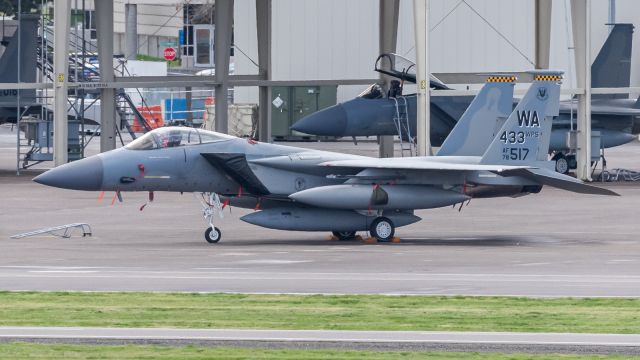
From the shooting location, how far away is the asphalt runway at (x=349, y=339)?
34.5 feet

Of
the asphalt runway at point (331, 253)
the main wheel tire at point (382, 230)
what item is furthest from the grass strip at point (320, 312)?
the main wheel tire at point (382, 230)

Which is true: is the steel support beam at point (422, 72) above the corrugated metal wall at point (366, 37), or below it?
below

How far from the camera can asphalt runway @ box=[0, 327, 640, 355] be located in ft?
34.5

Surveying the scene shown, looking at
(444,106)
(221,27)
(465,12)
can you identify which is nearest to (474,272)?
(444,106)

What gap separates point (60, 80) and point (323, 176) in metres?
14.2

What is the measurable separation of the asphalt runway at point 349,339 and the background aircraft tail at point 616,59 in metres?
30.4

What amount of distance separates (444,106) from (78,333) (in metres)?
26.1

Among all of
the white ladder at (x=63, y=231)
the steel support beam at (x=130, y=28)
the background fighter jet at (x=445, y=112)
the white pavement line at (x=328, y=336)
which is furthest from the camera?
the steel support beam at (x=130, y=28)

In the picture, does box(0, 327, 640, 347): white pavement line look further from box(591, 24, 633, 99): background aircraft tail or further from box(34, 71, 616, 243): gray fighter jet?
box(591, 24, 633, 99): background aircraft tail

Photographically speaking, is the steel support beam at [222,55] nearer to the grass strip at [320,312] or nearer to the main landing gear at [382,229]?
the main landing gear at [382,229]

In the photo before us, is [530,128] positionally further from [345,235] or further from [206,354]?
[206,354]

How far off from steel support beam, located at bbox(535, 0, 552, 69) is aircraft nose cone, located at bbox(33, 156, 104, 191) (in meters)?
18.1

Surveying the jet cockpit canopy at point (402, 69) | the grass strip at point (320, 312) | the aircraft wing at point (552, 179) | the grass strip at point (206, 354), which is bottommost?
the grass strip at point (206, 354)

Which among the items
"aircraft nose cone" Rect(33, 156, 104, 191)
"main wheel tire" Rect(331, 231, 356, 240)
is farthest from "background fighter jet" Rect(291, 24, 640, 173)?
"aircraft nose cone" Rect(33, 156, 104, 191)
